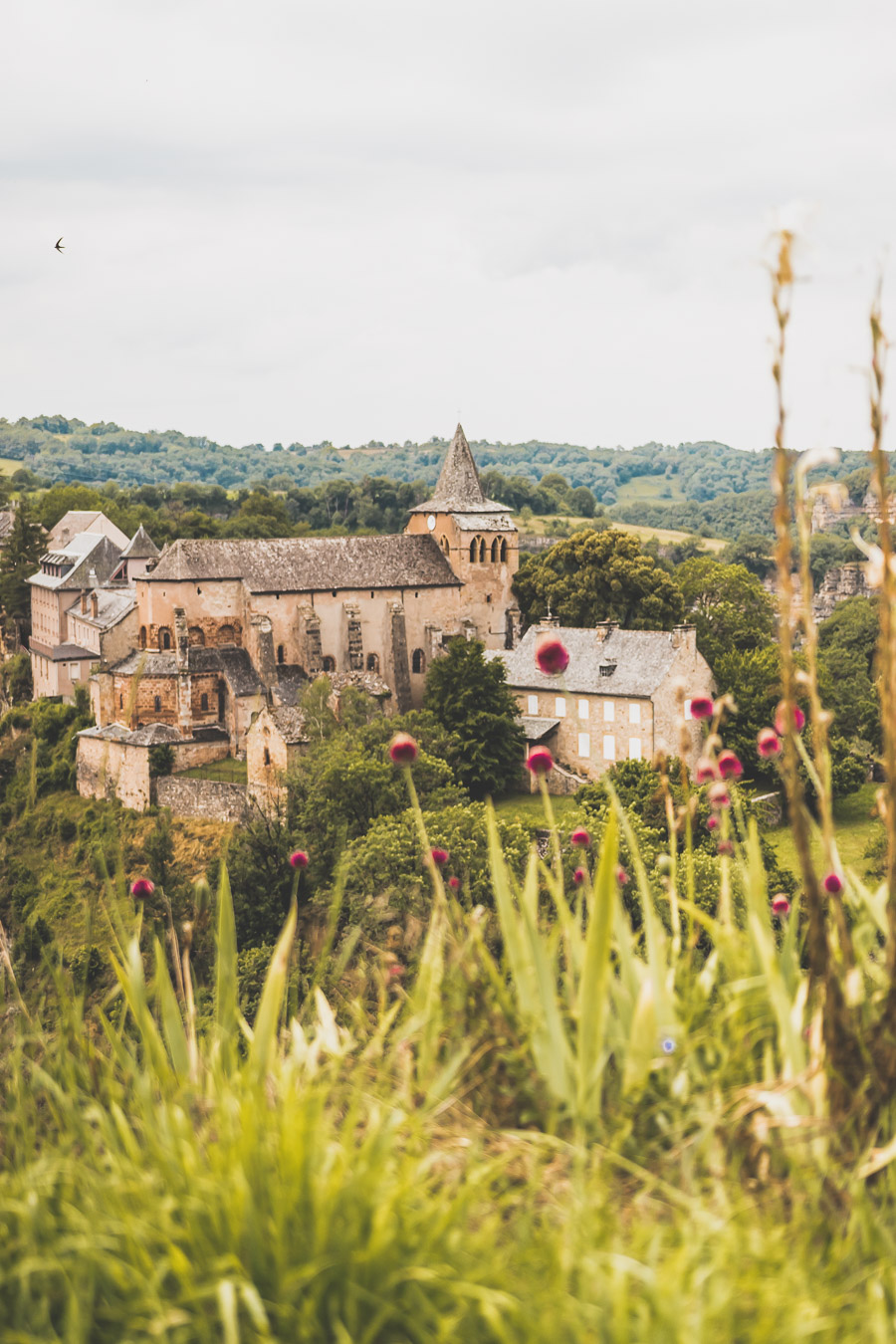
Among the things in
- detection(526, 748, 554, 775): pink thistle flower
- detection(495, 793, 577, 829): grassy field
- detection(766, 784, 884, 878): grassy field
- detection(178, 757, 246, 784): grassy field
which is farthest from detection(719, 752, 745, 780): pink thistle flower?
detection(178, 757, 246, 784): grassy field

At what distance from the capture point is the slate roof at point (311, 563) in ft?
161

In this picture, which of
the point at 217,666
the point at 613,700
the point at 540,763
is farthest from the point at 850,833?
the point at 540,763

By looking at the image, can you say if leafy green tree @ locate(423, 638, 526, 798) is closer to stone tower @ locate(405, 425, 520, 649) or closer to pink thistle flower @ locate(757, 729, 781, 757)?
stone tower @ locate(405, 425, 520, 649)

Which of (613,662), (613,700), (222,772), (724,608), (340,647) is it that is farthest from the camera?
(724,608)

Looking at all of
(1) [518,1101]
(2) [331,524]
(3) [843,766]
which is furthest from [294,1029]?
(2) [331,524]

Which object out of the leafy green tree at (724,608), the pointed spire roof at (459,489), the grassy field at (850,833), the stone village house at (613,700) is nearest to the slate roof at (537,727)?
the stone village house at (613,700)

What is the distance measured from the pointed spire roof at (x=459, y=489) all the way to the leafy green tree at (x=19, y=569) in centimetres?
2349

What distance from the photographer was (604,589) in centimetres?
5531

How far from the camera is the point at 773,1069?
15.3ft

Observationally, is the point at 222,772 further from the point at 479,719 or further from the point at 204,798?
the point at 479,719

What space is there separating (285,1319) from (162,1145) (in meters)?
0.75

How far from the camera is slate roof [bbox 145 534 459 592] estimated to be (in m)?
49.1

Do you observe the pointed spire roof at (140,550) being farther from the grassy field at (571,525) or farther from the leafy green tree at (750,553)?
the leafy green tree at (750,553)

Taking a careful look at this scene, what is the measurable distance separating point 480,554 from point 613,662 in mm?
12405
